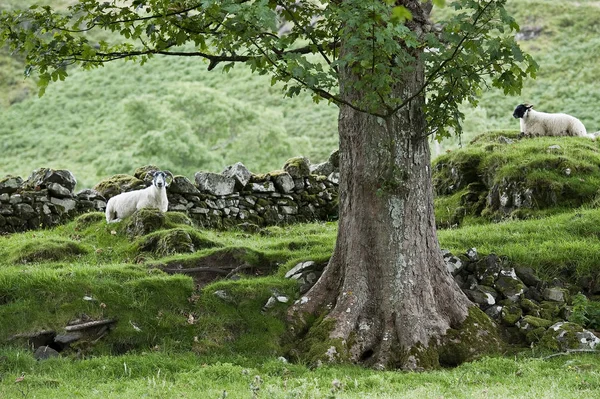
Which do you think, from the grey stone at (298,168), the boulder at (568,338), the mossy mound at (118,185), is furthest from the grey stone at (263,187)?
the boulder at (568,338)

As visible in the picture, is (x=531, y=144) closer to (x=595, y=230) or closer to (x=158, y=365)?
(x=595, y=230)

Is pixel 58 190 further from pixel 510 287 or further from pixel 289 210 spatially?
pixel 510 287

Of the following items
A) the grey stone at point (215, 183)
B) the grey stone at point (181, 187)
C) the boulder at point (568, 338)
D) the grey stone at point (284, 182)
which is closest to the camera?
the boulder at point (568, 338)

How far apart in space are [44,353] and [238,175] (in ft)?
30.5

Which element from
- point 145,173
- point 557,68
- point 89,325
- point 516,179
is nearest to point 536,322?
point 516,179

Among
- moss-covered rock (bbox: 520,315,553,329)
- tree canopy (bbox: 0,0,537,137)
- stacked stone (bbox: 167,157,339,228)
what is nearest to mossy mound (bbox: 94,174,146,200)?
stacked stone (bbox: 167,157,339,228)

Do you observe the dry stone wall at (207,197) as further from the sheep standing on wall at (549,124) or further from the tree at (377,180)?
the tree at (377,180)

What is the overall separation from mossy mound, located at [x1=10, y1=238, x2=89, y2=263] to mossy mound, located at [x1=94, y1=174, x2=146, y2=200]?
12.8 feet

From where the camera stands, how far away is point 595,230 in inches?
586

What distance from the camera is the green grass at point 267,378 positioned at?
29.2 ft

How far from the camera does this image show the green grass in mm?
8914

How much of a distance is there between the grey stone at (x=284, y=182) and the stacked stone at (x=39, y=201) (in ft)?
14.7

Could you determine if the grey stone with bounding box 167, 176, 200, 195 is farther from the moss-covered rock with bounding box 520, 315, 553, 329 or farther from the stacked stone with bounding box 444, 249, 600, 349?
the moss-covered rock with bounding box 520, 315, 553, 329

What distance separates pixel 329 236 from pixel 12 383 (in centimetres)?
770
